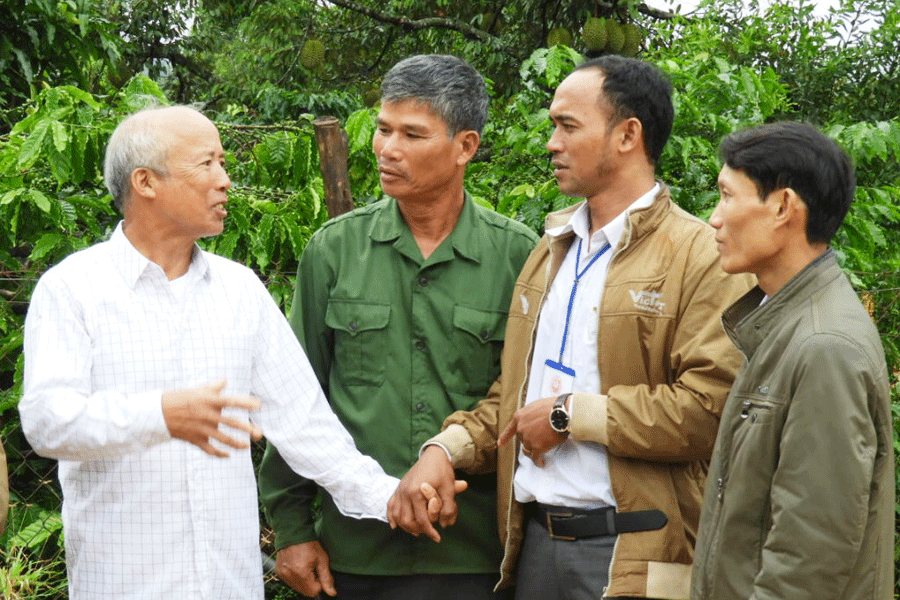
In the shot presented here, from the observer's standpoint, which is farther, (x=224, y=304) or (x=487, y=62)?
(x=487, y=62)

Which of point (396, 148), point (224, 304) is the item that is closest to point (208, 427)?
point (224, 304)

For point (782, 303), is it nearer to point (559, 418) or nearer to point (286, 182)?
point (559, 418)

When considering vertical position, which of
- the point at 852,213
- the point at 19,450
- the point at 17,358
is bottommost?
the point at 19,450

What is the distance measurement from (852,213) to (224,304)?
2434mm

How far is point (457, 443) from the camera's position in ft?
9.62

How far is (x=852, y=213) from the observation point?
4.05 m

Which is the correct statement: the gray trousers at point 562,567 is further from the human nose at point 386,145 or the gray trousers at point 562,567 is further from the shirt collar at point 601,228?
the human nose at point 386,145

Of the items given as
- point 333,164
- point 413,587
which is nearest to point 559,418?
point 413,587

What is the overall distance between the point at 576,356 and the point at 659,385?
0.78 ft

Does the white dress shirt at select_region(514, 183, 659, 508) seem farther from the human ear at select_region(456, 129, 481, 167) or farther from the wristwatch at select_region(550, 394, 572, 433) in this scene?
the human ear at select_region(456, 129, 481, 167)

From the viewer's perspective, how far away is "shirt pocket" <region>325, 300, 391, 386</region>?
10.1ft

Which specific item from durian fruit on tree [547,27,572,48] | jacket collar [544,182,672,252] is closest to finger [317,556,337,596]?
jacket collar [544,182,672,252]

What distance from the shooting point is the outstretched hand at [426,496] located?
2844 mm

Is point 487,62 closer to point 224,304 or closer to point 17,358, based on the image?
point 17,358
